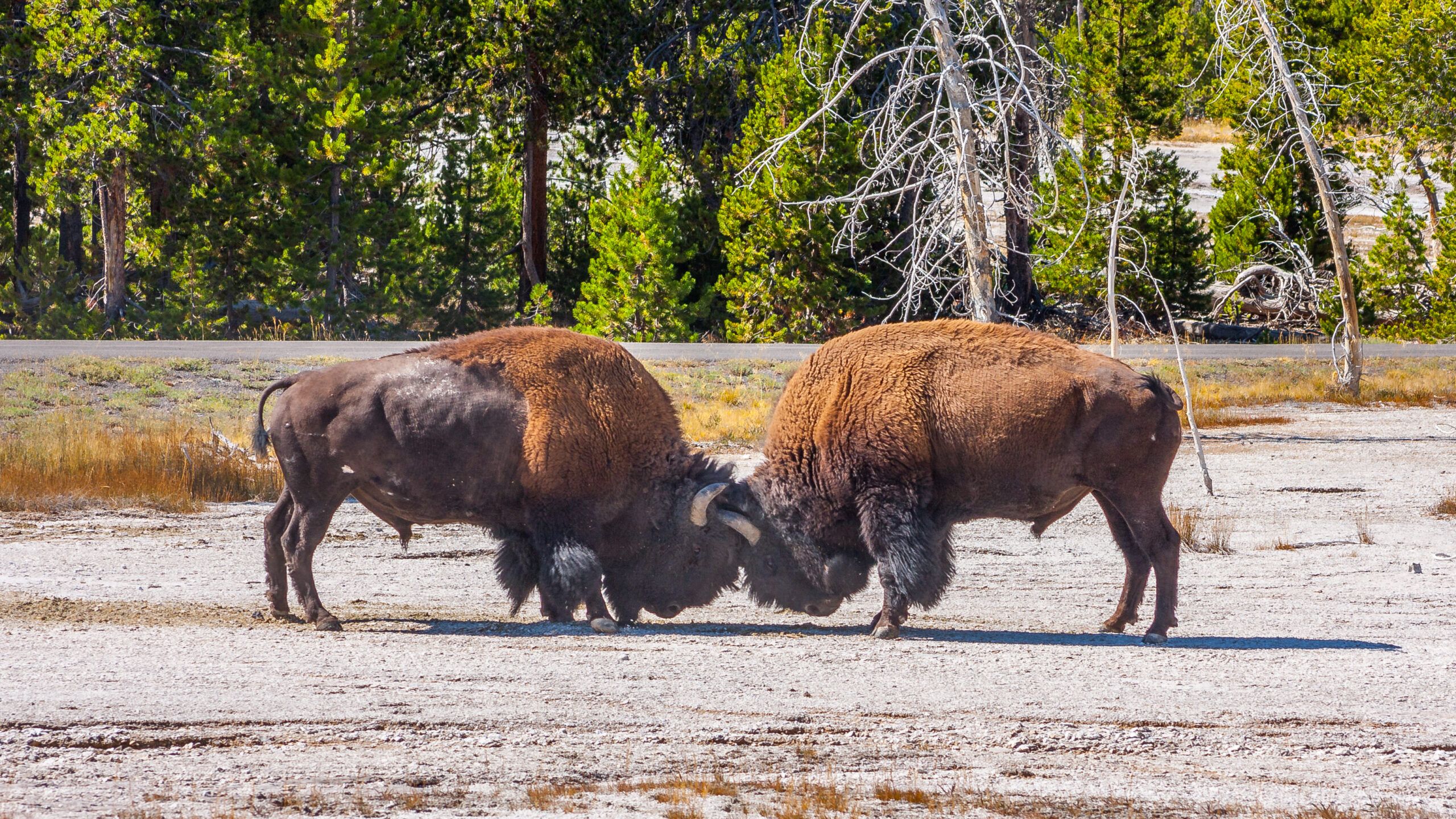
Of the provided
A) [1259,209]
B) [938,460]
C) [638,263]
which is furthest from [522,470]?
[1259,209]

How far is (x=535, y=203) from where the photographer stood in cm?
3312

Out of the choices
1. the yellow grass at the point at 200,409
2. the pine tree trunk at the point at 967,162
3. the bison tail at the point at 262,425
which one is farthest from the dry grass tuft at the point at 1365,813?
the pine tree trunk at the point at 967,162

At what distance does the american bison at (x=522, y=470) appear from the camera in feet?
29.2

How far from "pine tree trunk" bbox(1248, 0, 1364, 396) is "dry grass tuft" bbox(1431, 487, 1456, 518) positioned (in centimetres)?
797

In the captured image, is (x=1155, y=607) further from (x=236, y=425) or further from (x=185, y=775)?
(x=236, y=425)

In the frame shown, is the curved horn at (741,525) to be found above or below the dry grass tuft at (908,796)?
above

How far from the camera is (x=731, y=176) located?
29656mm

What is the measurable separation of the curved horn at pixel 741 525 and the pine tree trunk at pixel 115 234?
79.6 feet

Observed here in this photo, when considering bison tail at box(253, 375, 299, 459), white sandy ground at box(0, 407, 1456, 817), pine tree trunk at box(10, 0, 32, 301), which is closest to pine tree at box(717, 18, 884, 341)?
pine tree trunk at box(10, 0, 32, 301)

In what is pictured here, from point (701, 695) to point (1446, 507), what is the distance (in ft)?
30.8

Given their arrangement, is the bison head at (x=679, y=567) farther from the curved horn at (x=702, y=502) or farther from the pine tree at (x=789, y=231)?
the pine tree at (x=789, y=231)

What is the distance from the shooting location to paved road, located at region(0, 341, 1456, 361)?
73.5 feet

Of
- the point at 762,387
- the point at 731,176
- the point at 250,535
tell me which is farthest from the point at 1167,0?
the point at 250,535

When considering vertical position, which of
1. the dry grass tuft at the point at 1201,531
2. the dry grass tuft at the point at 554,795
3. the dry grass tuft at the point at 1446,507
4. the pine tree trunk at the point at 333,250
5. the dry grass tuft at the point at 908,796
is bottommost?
the dry grass tuft at the point at 1201,531
